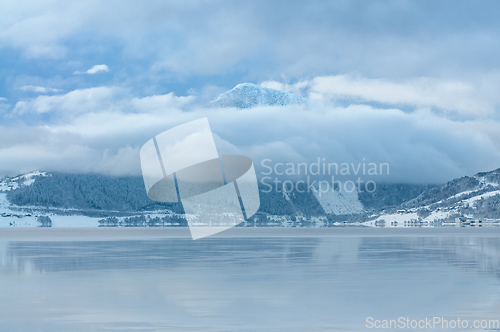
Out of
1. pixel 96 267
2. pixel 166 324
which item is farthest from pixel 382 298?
pixel 96 267

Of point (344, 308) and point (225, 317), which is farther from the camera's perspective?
point (344, 308)

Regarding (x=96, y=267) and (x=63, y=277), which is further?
(x=96, y=267)

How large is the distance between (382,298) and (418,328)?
28.4 feet

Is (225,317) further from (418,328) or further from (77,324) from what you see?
(418,328)

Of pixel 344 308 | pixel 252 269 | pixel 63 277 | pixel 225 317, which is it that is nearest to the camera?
pixel 225 317

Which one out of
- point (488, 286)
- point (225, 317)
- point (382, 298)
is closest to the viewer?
point (225, 317)

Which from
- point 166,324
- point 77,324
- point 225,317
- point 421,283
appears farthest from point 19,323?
point 421,283

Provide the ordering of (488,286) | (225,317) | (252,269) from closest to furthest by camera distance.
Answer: (225,317) → (488,286) → (252,269)

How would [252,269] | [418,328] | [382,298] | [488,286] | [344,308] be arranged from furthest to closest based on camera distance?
1. [252,269]
2. [488,286]
3. [382,298]
4. [344,308]
5. [418,328]

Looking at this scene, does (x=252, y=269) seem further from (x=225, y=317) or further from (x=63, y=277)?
(x=225, y=317)

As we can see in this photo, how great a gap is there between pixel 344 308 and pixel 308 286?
924 centimetres

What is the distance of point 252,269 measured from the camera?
52656 millimetres

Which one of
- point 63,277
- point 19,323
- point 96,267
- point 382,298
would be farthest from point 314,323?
point 96,267

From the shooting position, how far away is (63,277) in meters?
46.0
